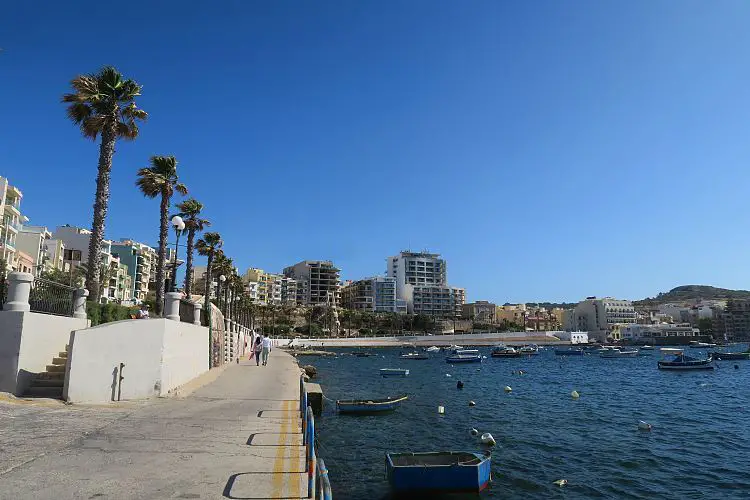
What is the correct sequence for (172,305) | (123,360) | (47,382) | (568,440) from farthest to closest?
(568,440) < (172,305) < (123,360) < (47,382)

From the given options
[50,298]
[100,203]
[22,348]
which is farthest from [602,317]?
[22,348]

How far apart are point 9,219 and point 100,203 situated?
156ft

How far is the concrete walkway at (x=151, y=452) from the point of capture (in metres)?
6.94

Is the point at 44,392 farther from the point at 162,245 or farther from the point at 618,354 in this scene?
the point at 618,354

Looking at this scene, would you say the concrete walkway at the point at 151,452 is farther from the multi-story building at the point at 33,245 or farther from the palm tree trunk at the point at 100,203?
the multi-story building at the point at 33,245

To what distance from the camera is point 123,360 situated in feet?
48.4

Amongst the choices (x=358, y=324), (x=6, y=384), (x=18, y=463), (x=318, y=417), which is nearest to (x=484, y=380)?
(x=318, y=417)

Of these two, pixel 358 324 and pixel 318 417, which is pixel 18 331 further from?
pixel 358 324

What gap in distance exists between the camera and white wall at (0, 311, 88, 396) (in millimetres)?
13391

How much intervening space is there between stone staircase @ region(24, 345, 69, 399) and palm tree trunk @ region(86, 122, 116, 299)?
8030 mm

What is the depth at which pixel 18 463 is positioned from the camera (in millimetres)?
7777

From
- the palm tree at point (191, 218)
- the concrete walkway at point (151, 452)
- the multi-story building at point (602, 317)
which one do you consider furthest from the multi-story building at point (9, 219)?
the multi-story building at point (602, 317)

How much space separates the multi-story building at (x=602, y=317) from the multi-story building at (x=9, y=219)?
584 feet

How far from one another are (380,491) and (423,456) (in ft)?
5.24
